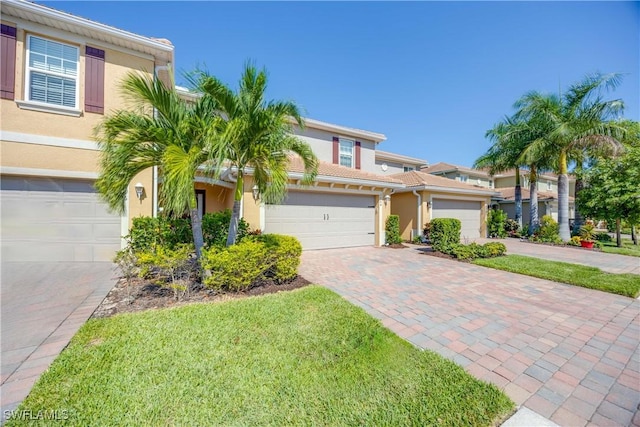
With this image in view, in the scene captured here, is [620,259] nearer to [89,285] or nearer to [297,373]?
[297,373]

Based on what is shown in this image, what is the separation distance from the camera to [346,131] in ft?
46.3

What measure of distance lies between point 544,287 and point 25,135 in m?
14.1

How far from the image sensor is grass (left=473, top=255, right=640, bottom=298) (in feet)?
18.3

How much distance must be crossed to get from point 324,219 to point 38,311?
335 inches

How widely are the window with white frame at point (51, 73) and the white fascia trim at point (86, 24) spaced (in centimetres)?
68

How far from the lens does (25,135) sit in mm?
6645

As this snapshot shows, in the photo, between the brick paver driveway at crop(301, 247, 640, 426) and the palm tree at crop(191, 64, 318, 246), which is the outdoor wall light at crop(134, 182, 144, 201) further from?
the brick paver driveway at crop(301, 247, 640, 426)

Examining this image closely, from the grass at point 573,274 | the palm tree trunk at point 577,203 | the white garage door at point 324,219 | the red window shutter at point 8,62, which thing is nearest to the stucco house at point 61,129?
the red window shutter at point 8,62

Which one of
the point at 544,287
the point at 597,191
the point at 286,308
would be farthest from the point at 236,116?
the point at 597,191

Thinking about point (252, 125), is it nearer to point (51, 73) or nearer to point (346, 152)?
point (51, 73)

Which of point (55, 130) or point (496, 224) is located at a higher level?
point (55, 130)

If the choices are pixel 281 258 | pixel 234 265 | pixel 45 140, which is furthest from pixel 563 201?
pixel 45 140

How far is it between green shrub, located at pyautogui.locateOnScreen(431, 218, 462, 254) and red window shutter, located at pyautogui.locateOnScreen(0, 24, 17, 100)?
46.5 ft

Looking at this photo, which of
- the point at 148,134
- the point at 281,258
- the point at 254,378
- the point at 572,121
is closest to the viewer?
the point at 254,378
